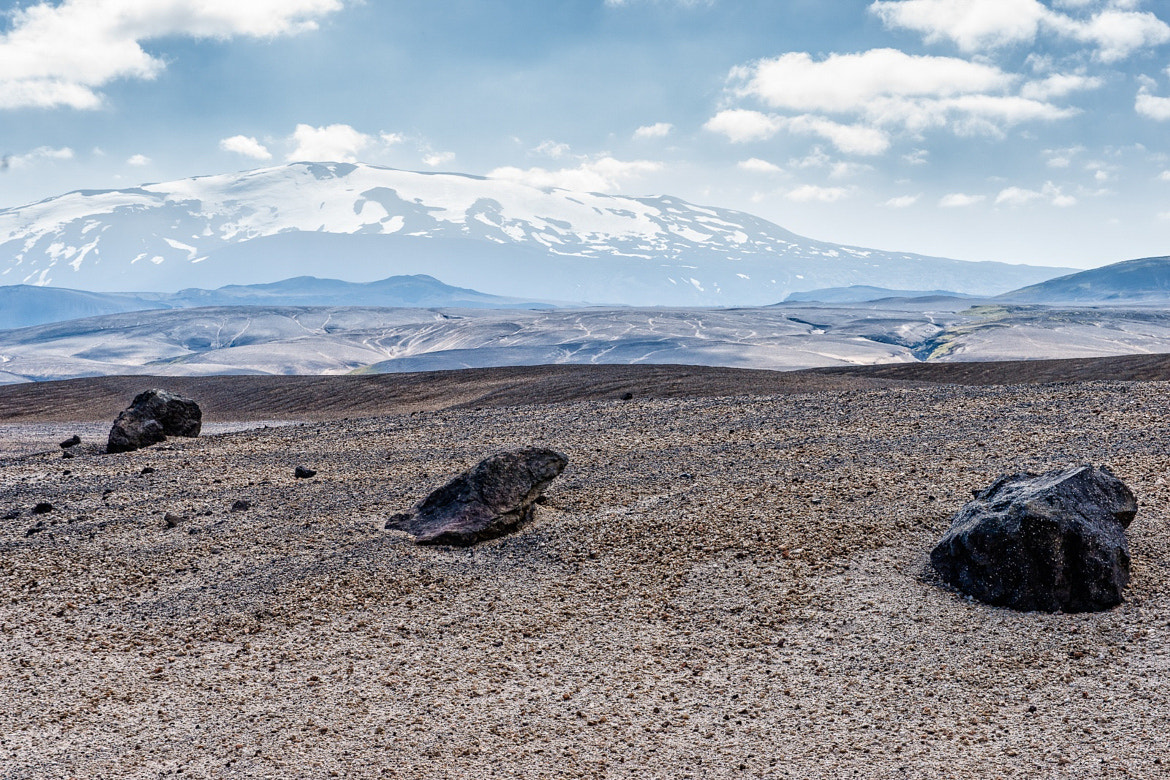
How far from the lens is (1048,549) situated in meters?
8.52

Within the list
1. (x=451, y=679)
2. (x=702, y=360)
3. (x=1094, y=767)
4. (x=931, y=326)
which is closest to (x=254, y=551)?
(x=451, y=679)

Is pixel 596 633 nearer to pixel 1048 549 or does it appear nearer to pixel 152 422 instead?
pixel 1048 549

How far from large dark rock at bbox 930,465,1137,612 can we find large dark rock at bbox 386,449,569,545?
5.10 meters

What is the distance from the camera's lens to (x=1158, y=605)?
8398mm

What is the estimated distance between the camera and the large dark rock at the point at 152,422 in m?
20.3

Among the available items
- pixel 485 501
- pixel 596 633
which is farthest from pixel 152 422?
pixel 596 633

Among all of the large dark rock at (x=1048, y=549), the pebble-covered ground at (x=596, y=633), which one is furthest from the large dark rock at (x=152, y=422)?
the large dark rock at (x=1048, y=549)

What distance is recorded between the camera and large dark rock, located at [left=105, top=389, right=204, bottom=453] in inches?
799

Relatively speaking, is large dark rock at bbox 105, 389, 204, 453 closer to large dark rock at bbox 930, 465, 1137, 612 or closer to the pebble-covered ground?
the pebble-covered ground

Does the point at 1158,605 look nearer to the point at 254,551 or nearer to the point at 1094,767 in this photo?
the point at 1094,767

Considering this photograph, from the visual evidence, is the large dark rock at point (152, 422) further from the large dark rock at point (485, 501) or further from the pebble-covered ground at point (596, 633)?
the large dark rock at point (485, 501)

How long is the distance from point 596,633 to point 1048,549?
165 inches

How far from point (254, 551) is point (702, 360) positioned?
107936 mm

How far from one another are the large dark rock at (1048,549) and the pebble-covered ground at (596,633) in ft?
0.79
